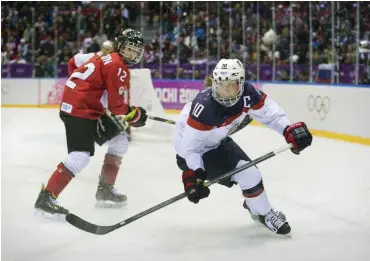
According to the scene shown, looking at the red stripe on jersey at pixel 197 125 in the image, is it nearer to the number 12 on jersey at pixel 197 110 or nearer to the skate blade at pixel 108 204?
the number 12 on jersey at pixel 197 110

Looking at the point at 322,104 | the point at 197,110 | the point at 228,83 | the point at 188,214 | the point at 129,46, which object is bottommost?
the point at 188,214

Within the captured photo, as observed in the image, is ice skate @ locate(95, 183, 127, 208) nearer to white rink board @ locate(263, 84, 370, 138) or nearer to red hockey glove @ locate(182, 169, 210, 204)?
red hockey glove @ locate(182, 169, 210, 204)

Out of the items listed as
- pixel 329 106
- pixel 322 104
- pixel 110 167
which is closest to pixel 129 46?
pixel 110 167

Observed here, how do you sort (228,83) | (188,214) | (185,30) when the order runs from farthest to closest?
(185,30)
(188,214)
(228,83)

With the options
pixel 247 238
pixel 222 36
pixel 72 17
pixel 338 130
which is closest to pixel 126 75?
pixel 247 238

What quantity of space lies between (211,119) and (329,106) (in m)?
4.70

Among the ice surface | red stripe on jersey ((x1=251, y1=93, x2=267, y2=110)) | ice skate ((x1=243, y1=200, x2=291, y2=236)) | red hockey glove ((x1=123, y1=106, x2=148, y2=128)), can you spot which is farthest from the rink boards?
red stripe on jersey ((x1=251, y1=93, x2=267, y2=110))

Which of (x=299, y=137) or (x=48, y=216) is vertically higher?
(x=299, y=137)

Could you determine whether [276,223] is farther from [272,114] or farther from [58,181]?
[58,181]

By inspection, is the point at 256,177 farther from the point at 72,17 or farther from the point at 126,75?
the point at 72,17

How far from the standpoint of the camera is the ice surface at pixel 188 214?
2.82 meters

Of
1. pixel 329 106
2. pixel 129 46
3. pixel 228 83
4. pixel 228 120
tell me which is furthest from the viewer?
pixel 329 106

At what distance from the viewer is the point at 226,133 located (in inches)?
119

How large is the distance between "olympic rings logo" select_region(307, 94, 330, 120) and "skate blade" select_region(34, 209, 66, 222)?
14.7 feet
